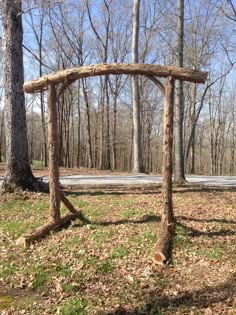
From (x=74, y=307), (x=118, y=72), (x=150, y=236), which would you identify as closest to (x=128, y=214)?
(x=150, y=236)

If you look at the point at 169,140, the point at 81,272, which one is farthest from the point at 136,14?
the point at 81,272

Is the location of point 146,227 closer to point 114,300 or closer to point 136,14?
point 114,300

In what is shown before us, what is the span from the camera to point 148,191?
9977mm

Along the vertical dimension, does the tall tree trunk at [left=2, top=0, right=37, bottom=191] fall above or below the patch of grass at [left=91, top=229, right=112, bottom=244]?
above

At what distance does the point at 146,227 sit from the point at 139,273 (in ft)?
5.17

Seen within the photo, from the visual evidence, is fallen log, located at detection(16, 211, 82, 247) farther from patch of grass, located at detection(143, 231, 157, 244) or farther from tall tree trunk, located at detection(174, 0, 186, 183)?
tall tree trunk, located at detection(174, 0, 186, 183)

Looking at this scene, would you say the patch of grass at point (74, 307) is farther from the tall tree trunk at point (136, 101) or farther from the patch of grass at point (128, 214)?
the tall tree trunk at point (136, 101)

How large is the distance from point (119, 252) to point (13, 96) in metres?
5.47

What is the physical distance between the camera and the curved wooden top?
6488 mm

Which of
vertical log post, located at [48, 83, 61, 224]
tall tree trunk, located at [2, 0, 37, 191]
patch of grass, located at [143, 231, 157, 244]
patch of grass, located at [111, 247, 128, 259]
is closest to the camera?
patch of grass, located at [111, 247, 128, 259]

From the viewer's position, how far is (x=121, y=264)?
551cm

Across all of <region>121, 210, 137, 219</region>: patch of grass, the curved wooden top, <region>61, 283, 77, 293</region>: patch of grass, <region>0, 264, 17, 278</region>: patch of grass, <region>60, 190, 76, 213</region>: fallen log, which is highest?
the curved wooden top

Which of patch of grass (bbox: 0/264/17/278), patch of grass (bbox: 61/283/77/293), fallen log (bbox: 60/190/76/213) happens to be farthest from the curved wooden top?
patch of grass (bbox: 61/283/77/293)

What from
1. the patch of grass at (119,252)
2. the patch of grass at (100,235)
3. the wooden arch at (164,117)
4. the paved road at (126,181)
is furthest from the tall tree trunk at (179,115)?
the patch of grass at (119,252)
